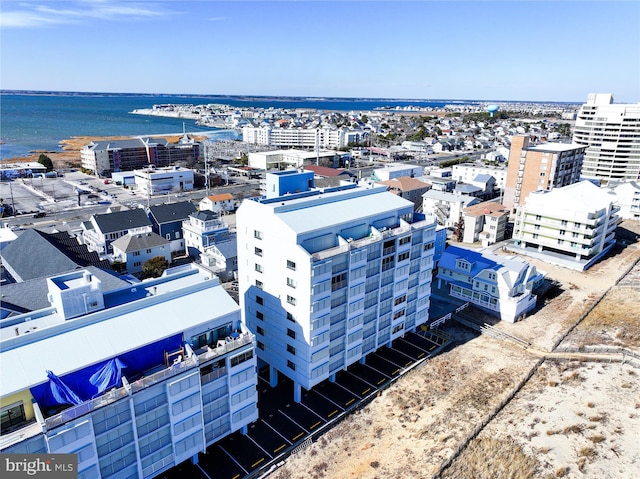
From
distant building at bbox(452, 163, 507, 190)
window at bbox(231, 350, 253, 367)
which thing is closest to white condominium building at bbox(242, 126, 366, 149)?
distant building at bbox(452, 163, 507, 190)

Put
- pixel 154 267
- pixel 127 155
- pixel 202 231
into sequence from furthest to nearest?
pixel 127 155, pixel 202 231, pixel 154 267

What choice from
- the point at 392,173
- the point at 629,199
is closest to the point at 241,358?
the point at 392,173

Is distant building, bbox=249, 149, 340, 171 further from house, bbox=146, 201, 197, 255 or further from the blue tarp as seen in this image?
the blue tarp

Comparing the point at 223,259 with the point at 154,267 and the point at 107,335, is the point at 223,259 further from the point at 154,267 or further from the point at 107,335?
the point at 107,335

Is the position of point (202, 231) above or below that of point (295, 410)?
above

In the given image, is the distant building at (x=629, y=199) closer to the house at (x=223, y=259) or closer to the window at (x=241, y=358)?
the house at (x=223, y=259)

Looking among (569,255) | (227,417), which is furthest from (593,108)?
(227,417)

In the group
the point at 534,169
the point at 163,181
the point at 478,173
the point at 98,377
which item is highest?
the point at 534,169
